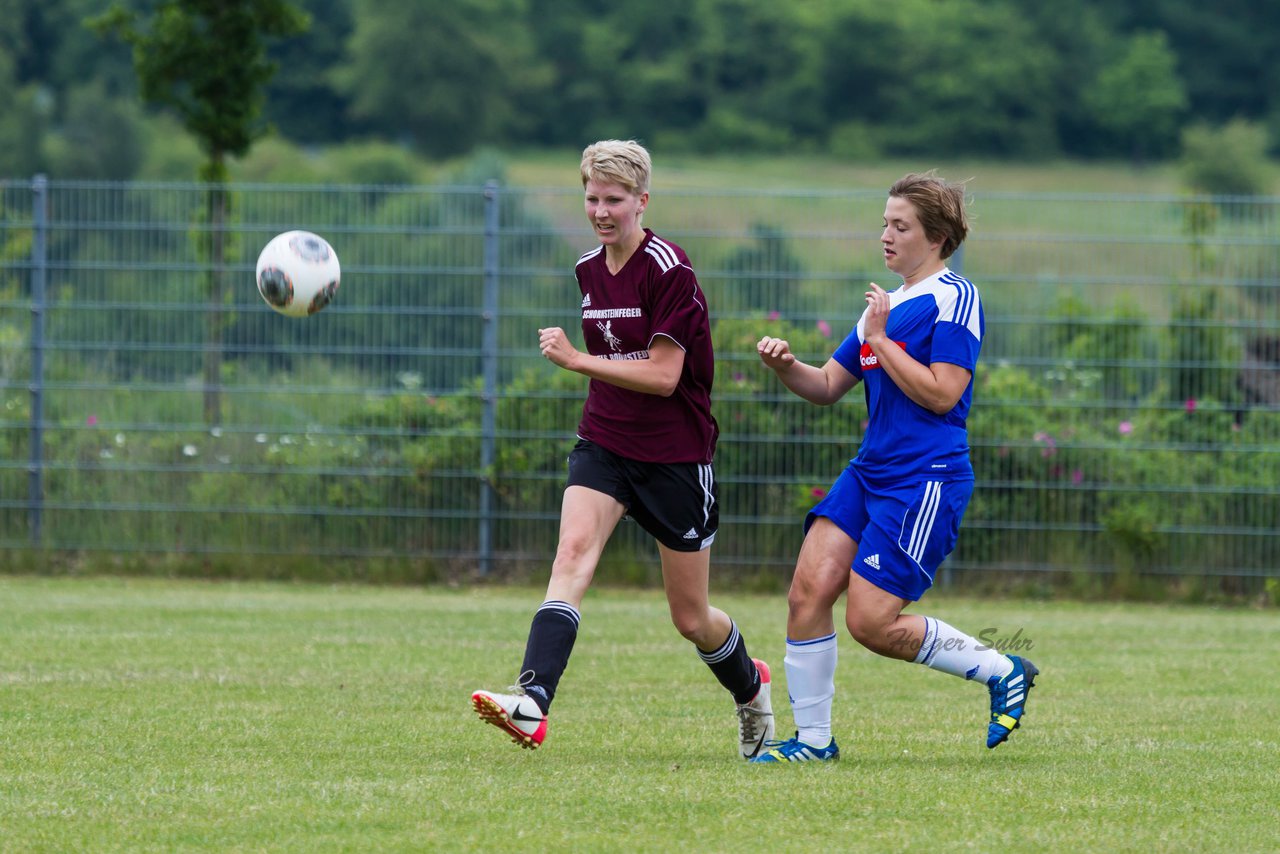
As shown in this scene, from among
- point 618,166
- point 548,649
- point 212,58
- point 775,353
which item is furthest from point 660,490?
point 212,58

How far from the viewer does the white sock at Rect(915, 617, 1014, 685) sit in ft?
20.1

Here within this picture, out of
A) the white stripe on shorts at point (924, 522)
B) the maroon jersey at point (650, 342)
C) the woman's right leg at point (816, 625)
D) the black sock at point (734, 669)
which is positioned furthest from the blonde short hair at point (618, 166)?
the black sock at point (734, 669)

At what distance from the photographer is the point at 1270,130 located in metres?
79.6

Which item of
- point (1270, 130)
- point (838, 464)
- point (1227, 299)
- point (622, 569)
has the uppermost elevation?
point (1270, 130)

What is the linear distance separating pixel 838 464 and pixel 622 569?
177 centimetres

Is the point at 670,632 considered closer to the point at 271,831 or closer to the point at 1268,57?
the point at 271,831

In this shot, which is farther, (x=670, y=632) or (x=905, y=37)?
(x=905, y=37)

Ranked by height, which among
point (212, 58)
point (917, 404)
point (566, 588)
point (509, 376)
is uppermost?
point (212, 58)

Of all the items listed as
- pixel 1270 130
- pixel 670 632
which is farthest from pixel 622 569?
pixel 1270 130

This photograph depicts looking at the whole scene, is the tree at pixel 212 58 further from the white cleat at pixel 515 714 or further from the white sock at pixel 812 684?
the white cleat at pixel 515 714

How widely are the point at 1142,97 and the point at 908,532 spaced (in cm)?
8016

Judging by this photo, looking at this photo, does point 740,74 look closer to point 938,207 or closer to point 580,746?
point 938,207

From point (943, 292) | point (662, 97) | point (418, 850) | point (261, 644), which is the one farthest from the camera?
point (662, 97)

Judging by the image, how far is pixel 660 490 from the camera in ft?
20.4
